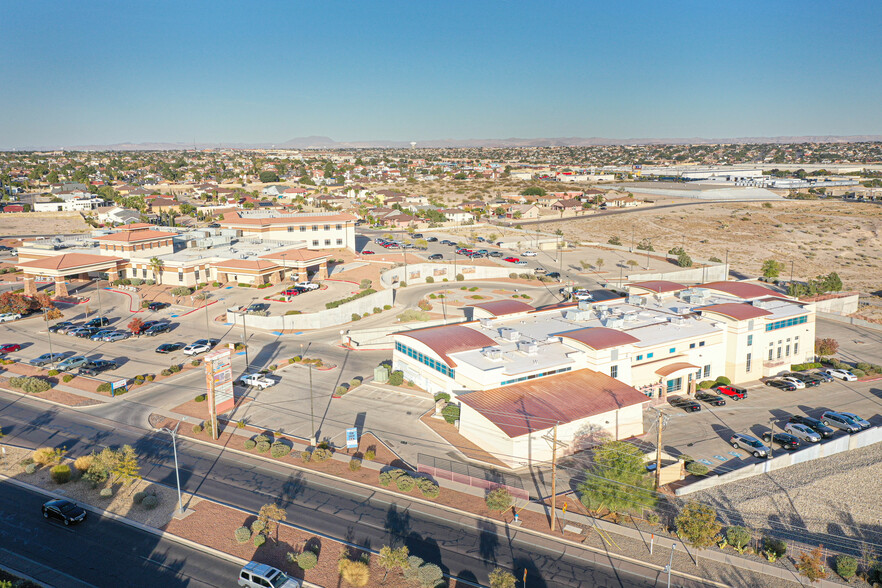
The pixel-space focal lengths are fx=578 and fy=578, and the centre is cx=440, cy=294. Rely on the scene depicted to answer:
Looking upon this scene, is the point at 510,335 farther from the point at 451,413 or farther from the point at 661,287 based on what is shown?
the point at 661,287

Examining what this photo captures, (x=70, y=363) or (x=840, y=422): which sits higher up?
(x=70, y=363)

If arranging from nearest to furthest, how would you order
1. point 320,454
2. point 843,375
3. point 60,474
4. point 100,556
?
1. point 100,556
2. point 60,474
3. point 320,454
4. point 843,375

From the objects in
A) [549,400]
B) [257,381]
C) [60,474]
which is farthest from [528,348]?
[60,474]

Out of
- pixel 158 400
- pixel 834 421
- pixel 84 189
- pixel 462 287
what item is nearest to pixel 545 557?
pixel 834 421

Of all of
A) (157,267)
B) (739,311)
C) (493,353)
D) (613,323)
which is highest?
(157,267)

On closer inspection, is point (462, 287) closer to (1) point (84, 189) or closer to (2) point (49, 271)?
(2) point (49, 271)

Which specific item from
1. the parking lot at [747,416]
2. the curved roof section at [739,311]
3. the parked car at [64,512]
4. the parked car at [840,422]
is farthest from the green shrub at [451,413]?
the parked car at [840,422]
